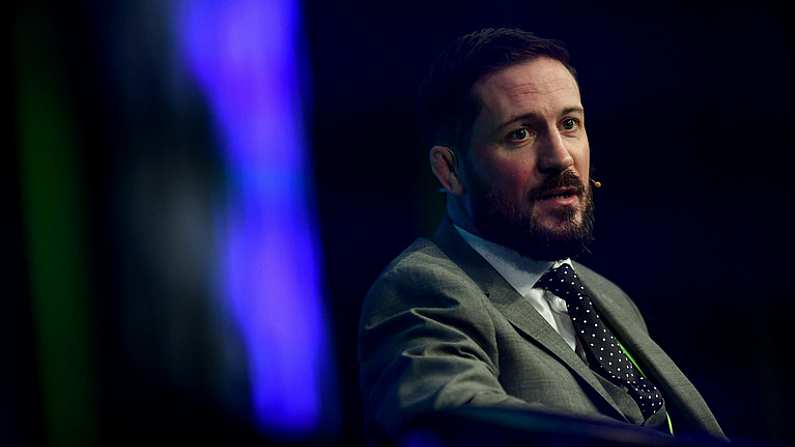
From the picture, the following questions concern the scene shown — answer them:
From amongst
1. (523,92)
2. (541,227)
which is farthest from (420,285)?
(523,92)

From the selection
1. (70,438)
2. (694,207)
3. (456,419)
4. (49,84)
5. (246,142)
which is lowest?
(70,438)

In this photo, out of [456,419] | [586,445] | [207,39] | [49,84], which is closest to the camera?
[586,445]

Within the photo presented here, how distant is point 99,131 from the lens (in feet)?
5.47

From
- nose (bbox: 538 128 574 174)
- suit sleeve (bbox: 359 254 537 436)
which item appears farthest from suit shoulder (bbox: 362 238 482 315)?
nose (bbox: 538 128 574 174)

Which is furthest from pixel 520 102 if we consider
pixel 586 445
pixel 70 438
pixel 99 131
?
pixel 70 438

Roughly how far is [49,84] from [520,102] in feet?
2.65

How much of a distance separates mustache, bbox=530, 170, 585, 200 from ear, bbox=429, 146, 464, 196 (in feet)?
0.48

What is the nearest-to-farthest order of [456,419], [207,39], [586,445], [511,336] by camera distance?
[586,445]
[456,419]
[511,336]
[207,39]

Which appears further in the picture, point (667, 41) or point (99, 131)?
point (667, 41)

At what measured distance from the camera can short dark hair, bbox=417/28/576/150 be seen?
59.2 inches

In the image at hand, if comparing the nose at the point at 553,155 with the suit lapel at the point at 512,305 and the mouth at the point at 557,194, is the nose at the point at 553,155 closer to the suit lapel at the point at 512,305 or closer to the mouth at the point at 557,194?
the mouth at the point at 557,194

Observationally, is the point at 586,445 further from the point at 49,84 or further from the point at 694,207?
the point at 49,84

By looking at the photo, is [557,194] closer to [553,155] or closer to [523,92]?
[553,155]

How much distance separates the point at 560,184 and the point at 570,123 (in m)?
0.11
